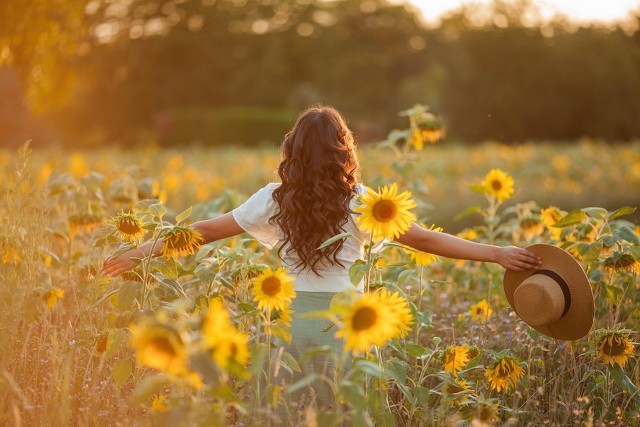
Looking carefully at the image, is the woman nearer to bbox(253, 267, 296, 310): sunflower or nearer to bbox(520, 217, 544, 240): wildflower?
bbox(253, 267, 296, 310): sunflower

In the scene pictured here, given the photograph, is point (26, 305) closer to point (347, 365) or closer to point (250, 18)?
point (347, 365)

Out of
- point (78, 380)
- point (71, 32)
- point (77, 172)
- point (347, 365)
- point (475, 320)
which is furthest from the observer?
point (71, 32)

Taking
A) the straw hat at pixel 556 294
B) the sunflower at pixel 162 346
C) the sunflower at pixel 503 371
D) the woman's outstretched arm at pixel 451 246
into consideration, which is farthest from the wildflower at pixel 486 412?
the sunflower at pixel 162 346

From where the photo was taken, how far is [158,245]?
2695mm

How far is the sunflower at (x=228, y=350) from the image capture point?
5.45ft

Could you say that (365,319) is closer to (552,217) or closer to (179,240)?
(179,240)

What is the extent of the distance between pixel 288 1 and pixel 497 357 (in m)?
34.5

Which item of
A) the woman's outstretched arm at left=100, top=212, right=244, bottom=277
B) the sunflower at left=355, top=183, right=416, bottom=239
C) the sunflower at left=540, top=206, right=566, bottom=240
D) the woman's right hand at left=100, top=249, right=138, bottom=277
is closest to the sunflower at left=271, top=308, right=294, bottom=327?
the sunflower at left=355, top=183, right=416, bottom=239

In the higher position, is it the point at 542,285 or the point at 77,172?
the point at 77,172

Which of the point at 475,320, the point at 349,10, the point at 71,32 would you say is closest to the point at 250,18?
the point at 349,10

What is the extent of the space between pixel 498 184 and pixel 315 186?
4.89 ft

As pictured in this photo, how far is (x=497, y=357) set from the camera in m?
2.78

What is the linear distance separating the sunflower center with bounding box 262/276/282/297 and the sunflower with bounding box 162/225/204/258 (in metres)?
0.42

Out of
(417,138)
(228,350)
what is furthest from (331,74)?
(228,350)
